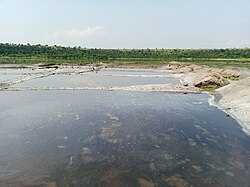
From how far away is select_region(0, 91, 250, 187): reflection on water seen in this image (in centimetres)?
1221

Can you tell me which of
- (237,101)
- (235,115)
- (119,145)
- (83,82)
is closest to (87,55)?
(83,82)

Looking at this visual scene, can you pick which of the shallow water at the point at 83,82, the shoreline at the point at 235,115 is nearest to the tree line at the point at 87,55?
the shallow water at the point at 83,82

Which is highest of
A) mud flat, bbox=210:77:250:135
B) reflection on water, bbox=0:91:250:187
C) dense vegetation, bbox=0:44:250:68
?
dense vegetation, bbox=0:44:250:68

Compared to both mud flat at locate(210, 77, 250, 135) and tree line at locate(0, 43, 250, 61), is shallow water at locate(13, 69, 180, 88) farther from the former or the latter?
tree line at locate(0, 43, 250, 61)

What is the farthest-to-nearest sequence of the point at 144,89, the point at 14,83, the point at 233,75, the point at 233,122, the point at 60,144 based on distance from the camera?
1. the point at 233,75
2. the point at 14,83
3. the point at 144,89
4. the point at 233,122
5. the point at 60,144

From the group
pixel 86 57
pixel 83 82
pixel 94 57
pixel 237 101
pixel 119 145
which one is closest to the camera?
pixel 119 145

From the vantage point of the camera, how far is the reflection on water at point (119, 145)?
481 inches

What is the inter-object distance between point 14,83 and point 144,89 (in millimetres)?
17770

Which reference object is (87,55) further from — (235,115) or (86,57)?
(235,115)

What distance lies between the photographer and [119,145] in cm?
1595

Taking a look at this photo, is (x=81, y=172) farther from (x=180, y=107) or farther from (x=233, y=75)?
(x=233, y=75)

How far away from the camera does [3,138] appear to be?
1664 cm

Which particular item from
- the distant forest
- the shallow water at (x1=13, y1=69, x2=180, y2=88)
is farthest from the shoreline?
the distant forest

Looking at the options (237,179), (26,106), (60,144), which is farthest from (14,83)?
(237,179)
